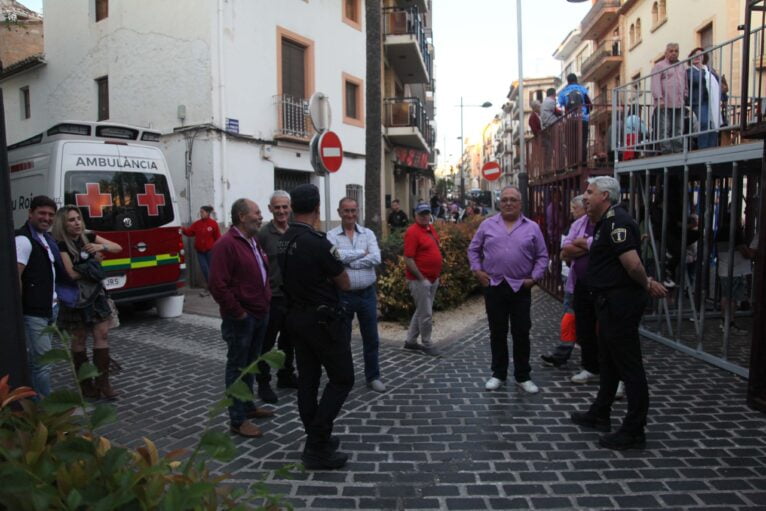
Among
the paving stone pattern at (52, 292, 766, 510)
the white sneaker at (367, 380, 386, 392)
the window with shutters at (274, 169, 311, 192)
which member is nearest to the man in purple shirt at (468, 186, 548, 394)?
the paving stone pattern at (52, 292, 766, 510)

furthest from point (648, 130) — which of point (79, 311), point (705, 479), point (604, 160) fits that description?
point (79, 311)

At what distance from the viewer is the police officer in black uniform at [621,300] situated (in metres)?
4.01

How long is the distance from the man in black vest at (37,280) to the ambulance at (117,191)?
12.2ft

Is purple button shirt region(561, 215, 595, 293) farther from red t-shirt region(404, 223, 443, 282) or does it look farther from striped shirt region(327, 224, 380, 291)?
striped shirt region(327, 224, 380, 291)

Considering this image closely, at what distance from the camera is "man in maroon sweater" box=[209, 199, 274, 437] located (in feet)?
14.0

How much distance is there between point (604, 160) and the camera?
9219 mm

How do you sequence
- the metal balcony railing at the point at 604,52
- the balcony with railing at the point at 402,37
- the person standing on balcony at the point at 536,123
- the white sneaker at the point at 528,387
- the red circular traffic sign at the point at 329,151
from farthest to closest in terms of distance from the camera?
the metal balcony railing at the point at 604,52
the balcony with railing at the point at 402,37
the person standing on balcony at the point at 536,123
the red circular traffic sign at the point at 329,151
the white sneaker at the point at 528,387

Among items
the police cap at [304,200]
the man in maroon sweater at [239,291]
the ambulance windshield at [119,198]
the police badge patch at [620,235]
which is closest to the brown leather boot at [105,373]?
the man in maroon sweater at [239,291]

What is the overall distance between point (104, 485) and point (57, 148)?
25.7ft

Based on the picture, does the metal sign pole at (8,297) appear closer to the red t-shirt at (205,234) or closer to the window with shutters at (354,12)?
the red t-shirt at (205,234)

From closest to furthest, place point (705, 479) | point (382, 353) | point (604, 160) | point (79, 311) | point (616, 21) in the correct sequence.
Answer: point (705, 479)
point (79, 311)
point (382, 353)
point (604, 160)
point (616, 21)

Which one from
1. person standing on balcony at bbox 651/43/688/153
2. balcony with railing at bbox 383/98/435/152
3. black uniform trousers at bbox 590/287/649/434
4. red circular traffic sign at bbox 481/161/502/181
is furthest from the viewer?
balcony with railing at bbox 383/98/435/152

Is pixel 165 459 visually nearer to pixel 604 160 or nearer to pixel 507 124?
pixel 604 160

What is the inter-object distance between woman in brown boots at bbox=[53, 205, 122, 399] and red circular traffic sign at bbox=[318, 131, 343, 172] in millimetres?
3261
